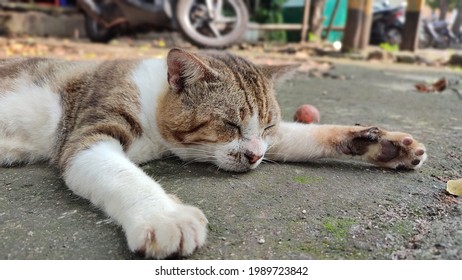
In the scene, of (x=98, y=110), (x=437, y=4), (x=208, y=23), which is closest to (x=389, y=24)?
(x=437, y=4)

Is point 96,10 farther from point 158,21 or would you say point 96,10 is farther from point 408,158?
point 408,158

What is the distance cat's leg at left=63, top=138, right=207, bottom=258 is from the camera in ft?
4.42

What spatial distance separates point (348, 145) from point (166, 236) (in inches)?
46.7

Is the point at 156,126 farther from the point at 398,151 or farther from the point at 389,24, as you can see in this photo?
the point at 389,24

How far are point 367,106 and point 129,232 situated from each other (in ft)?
9.41

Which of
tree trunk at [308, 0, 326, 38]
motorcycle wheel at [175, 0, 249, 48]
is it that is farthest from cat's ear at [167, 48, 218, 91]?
tree trunk at [308, 0, 326, 38]

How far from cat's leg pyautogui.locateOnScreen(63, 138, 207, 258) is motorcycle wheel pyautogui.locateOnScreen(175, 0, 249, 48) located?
628 centimetres

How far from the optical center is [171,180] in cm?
196

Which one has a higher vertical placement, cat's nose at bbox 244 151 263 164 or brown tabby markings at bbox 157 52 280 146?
brown tabby markings at bbox 157 52 280 146

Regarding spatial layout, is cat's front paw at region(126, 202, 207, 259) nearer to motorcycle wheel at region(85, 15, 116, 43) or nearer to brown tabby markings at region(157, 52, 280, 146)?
brown tabby markings at region(157, 52, 280, 146)

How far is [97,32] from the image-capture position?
32.1 ft

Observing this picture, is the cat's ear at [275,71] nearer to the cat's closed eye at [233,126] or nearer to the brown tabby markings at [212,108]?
the brown tabby markings at [212,108]

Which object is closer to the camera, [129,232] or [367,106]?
[129,232]
